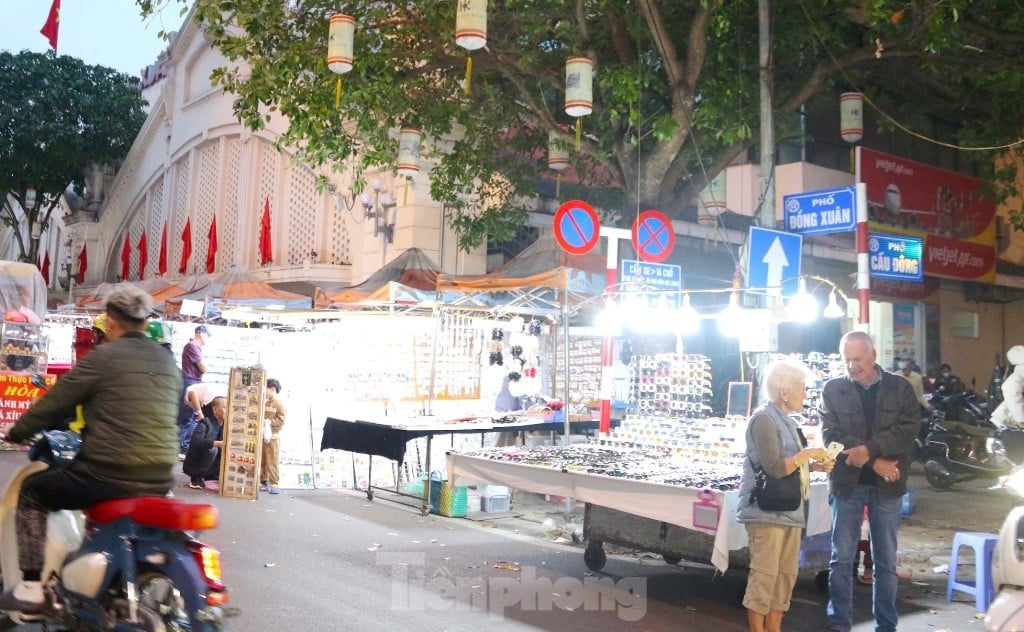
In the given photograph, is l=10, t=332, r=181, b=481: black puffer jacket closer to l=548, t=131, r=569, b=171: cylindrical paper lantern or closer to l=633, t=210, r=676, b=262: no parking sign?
l=633, t=210, r=676, b=262: no parking sign

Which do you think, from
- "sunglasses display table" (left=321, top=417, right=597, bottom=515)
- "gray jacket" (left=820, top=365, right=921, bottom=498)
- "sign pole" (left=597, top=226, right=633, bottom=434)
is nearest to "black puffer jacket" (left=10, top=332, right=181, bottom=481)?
"gray jacket" (left=820, top=365, right=921, bottom=498)

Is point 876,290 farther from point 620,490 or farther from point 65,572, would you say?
point 65,572

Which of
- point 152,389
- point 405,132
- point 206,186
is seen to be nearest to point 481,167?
point 405,132

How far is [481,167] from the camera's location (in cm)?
1441

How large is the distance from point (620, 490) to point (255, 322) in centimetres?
1070

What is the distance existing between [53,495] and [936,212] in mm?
19906

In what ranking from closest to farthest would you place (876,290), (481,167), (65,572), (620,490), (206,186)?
(65,572) < (620,490) < (481,167) < (876,290) < (206,186)

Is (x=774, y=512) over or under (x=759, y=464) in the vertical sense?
under

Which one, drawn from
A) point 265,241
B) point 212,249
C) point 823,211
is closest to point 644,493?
point 823,211

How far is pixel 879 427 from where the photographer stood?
589 centimetres

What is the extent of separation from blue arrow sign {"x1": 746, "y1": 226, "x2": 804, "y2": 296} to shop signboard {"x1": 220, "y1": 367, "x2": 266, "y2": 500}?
600 centimetres

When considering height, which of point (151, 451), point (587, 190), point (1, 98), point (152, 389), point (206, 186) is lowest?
point (151, 451)

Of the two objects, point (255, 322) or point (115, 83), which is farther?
point (115, 83)

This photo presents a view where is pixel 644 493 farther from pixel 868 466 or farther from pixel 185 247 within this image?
pixel 185 247
